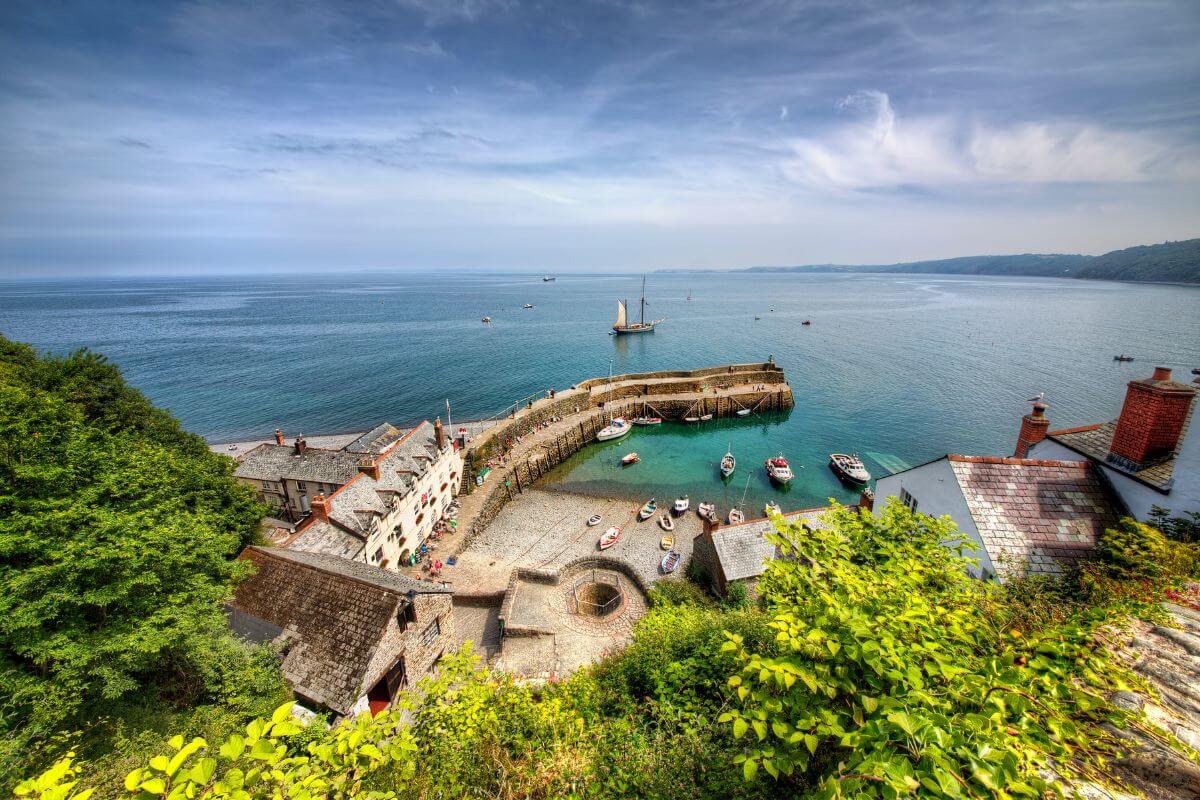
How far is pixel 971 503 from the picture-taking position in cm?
1502

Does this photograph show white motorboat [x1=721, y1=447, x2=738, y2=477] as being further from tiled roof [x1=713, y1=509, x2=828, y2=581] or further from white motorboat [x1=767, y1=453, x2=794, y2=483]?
tiled roof [x1=713, y1=509, x2=828, y2=581]

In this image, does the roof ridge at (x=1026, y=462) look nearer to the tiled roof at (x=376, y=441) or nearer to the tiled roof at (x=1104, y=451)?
the tiled roof at (x=1104, y=451)

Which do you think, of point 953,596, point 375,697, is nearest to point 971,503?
point 953,596


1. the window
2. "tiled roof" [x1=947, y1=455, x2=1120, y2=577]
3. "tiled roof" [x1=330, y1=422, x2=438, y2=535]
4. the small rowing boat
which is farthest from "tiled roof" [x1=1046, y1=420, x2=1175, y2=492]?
"tiled roof" [x1=330, y1=422, x2=438, y2=535]

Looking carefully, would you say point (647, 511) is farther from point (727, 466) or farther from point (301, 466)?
point (301, 466)

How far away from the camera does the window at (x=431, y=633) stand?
2026cm

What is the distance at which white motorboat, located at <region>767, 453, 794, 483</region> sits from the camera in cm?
4453

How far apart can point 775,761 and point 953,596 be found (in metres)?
4.86

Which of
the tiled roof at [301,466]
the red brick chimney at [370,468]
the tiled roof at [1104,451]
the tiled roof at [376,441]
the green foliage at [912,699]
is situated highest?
the green foliage at [912,699]

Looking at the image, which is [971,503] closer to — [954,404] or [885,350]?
[954,404]

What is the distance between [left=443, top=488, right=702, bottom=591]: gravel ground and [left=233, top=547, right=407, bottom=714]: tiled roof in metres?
9.66

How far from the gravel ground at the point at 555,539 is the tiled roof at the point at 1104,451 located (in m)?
20.8

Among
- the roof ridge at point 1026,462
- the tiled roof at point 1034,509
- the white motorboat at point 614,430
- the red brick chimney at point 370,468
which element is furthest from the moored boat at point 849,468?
the red brick chimney at point 370,468

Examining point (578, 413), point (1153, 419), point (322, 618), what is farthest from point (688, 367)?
point (322, 618)
